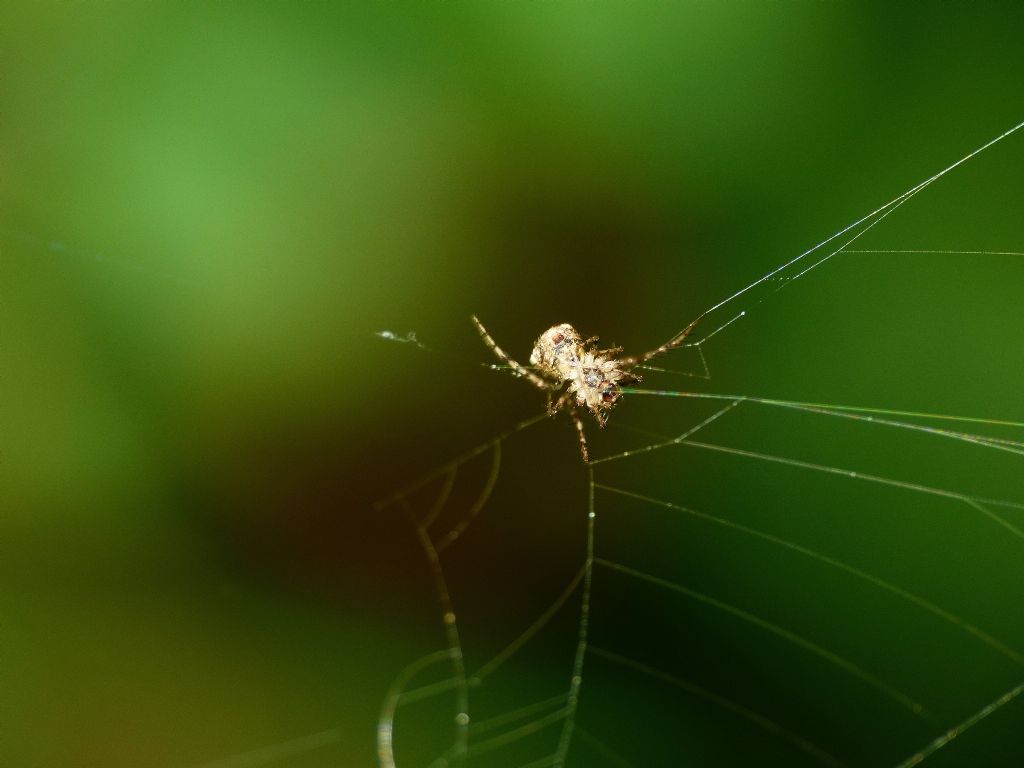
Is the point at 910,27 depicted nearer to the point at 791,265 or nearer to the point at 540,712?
the point at 791,265

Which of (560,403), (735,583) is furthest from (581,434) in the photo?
(735,583)

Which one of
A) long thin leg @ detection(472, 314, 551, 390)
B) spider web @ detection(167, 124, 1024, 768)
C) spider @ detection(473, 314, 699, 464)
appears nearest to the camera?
spider web @ detection(167, 124, 1024, 768)

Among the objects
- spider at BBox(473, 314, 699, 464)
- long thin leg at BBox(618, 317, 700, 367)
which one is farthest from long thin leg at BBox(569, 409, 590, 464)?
long thin leg at BBox(618, 317, 700, 367)

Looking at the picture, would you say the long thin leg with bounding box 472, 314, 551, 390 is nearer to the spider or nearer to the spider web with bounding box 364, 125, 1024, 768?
the spider

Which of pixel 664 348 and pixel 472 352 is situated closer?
pixel 664 348

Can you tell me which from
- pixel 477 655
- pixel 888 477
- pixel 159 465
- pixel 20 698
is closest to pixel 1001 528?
pixel 888 477

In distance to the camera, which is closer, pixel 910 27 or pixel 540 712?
pixel 910 27

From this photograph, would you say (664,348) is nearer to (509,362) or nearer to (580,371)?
(580,371)
